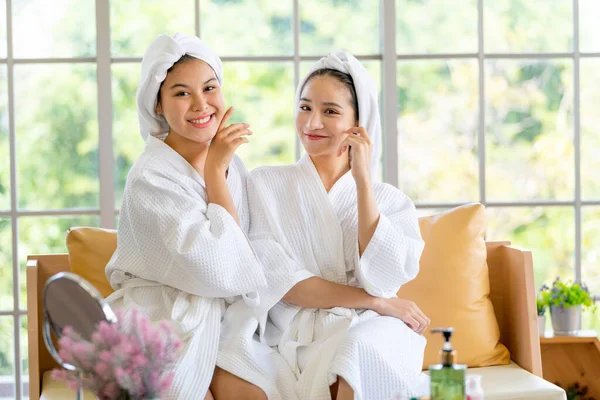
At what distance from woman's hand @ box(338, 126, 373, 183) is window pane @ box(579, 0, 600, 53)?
1430mm

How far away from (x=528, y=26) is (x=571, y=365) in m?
1.34

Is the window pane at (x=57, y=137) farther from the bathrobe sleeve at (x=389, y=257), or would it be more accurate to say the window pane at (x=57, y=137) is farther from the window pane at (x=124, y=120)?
the bathrobe sleeve at (x=389, y=257)

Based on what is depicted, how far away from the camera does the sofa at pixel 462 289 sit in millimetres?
2760

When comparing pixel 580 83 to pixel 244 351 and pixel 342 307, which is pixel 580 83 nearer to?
pixel 342 307

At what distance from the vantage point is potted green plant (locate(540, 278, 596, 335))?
3195mm

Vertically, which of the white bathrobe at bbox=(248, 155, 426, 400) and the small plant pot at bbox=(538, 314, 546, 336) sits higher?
the white bathrobe at bbox=(248, 155, 426, 400)

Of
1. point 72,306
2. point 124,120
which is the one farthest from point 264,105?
point 72,306

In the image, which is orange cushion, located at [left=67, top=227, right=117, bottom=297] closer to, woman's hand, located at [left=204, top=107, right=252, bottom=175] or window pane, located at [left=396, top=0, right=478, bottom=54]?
woman's hand, located at [left=204, top=107, right=252, bottom=175]

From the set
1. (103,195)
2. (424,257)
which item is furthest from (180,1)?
(424,257)

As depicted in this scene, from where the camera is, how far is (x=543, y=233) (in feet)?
11.7

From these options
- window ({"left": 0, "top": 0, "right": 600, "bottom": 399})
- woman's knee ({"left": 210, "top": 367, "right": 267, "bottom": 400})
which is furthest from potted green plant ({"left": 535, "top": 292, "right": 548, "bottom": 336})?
A: woman's knee ({"left": 210, "top": 367, "right": 267, "bottom": 400})

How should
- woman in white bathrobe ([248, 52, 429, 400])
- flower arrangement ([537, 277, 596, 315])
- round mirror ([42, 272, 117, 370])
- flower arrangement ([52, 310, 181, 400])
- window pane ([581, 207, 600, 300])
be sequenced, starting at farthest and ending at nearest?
1. window pane ([581, 207, 600, 300])
2. flower arrangement ([537, 277, 596, 315])
3. woman in white bathrobe ([248, 52, 429, 400])
4. round mirror ([42, 272, 117, 370])
5. flower arrangement ([52, 310, 181, 400])

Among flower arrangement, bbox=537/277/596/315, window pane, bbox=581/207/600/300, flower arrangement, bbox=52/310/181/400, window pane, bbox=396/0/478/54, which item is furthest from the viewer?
window pane, bbox=581/207/600/300

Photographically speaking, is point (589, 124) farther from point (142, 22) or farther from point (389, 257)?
point (142, 22)
